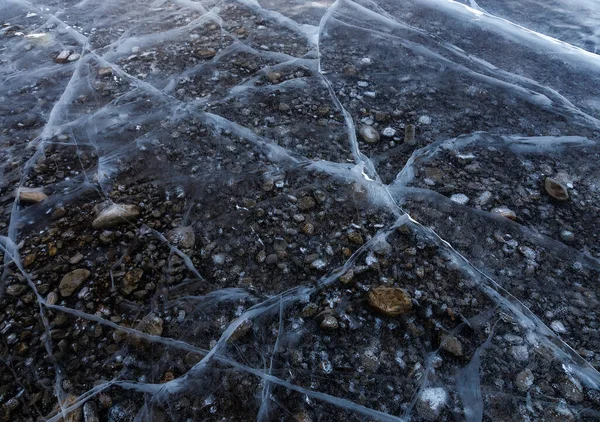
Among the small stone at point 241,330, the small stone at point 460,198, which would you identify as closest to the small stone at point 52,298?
the small stone at point 241,330

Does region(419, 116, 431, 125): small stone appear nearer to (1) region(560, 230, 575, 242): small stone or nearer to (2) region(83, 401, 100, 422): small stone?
(1) region(560, 230, 575, 242): small stone

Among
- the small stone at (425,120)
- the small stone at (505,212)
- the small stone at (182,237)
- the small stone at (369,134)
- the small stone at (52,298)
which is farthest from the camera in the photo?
the small stone at (425,120)

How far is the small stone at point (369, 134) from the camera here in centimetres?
216

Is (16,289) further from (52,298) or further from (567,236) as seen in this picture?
(567,236)

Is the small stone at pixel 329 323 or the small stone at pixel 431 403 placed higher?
the small stone at pixel 329 323

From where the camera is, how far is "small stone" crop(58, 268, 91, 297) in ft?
4.80

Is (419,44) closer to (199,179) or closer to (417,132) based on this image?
(417,132)

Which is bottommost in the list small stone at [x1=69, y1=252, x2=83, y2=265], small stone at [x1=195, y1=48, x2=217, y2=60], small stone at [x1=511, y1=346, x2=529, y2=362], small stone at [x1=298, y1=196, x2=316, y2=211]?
small stone at [x1=69, y1=252, x2=83, y2=265]

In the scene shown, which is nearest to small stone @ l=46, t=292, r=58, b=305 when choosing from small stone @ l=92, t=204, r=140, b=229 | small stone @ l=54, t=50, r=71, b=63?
small stone @ l=92, t=204, r=140, b=229

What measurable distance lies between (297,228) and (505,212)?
1007 mm

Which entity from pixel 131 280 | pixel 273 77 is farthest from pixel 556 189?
pixel 131 280

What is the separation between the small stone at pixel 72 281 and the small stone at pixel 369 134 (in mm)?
1571

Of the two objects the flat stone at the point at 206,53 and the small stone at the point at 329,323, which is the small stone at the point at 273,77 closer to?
the flat stone at the point at 206,53

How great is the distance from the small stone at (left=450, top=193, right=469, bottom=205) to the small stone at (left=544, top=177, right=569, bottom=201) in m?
0.43
